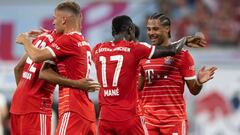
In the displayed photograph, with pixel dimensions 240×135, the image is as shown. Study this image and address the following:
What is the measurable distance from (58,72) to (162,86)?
167 centimetres

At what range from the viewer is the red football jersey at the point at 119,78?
10227 mm

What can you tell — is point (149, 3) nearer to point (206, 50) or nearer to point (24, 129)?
point (206, 50)

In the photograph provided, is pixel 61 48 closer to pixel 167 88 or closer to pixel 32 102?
pixel 32 102

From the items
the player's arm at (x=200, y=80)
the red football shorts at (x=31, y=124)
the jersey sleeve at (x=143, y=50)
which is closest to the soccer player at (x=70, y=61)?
the red football shorts at (x=31, y=124)

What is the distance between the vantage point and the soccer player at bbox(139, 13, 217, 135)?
10.8 metres

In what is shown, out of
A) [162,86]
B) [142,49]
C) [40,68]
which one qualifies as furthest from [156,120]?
[40,68]

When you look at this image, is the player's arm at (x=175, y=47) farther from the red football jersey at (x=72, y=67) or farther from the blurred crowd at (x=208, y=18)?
the blurred crowd at (x=208, y=18)

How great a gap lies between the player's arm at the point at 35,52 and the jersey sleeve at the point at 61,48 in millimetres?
60

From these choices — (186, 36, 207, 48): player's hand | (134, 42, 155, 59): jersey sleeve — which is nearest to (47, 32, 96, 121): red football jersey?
(134, 42, 155, 59): jersey sleeve

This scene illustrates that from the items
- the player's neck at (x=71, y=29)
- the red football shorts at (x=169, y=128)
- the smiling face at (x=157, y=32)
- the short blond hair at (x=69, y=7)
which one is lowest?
the red football shorts at (x=169, y=128)

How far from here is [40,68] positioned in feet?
32.7

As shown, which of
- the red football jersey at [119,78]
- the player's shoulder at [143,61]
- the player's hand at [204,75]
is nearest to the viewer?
the red football jersey at [119,78]

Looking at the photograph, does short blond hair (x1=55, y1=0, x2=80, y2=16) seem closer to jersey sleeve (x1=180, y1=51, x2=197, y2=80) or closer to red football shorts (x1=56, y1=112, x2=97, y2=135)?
red football shorts (x1=56, y1=112, x2=97, y2=135)

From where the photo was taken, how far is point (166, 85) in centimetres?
1076
